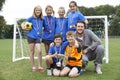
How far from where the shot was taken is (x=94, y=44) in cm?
736

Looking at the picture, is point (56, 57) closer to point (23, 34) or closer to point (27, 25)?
point (27, 25)

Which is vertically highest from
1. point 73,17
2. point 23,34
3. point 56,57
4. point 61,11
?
point 61,11

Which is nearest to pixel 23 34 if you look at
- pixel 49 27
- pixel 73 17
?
pixel 49 27

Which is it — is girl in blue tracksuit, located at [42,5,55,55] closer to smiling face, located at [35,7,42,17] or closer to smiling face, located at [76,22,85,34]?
smiling face, located at [35,7,42,17]

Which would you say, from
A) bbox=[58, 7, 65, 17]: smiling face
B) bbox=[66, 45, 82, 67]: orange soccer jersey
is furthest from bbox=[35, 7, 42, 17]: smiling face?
bbox=[66, 45, 82, 67]: orange soccer jersey

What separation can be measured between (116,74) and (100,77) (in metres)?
0.56

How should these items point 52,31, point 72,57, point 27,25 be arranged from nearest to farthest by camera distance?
point 72,57 < point 27,25 < point 52,31

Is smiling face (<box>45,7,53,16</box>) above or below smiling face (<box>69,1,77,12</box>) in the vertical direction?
below

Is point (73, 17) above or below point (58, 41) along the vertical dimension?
above

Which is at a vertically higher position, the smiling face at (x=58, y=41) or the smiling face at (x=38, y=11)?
the smiling face at (x=38, y=11)

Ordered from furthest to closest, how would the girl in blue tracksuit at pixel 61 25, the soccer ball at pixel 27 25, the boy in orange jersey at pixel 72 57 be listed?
the girl in blue tracksuit at pixel 61 25
the soccer ball at pixel 27 25
the boy in orange jersey at pixel 72 57

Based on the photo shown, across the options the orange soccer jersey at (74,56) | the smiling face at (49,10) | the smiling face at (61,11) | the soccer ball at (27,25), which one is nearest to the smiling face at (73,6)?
the smiling face at (61,11)

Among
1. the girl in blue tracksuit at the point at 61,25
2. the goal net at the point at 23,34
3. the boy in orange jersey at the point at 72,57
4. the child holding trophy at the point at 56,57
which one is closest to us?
the boy in orange jersey at the point at 72,57

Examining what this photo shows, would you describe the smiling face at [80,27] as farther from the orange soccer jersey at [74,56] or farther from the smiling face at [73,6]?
the smiling face at [73,6]
